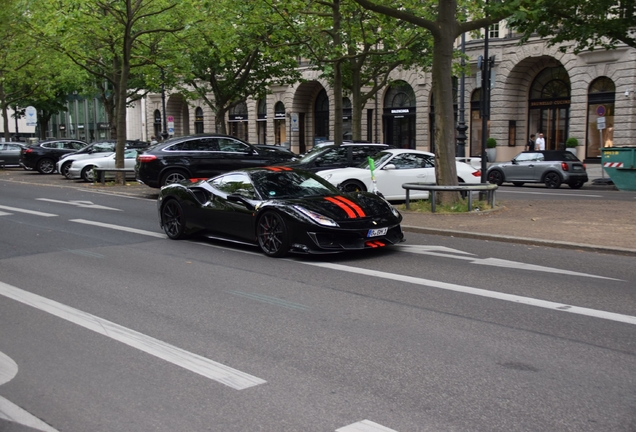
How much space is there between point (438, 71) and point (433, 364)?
11.4m

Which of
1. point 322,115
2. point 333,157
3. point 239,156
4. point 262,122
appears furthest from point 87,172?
point 262,122

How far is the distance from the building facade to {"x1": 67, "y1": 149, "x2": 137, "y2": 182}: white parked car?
43.7 feet

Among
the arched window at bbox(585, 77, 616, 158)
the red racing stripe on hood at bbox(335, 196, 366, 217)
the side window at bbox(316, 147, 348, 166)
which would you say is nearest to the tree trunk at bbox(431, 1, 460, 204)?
the side window at bbox(316, 147, 348, 166)

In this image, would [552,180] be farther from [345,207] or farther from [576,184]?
[345,207]

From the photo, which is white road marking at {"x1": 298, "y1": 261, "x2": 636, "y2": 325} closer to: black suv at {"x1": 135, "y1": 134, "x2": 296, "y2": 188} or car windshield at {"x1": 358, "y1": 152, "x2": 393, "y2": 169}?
car windshield at {"x1": 358, "y1": 152, "x2": 393, "y2": 169}

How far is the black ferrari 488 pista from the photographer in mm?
9859

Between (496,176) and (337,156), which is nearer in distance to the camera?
(337,156)

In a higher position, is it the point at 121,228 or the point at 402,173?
the point at 402,173

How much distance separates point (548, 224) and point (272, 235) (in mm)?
5844

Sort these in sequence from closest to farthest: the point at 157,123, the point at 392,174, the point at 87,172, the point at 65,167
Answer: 1. the point at 392,174
2. the point at 87,172
3. the point at 65,167
4. the point at 157,123

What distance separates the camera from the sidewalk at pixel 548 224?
446 inches

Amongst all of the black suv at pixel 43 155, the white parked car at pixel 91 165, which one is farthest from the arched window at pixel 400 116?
the white parked car at pixel 91 165

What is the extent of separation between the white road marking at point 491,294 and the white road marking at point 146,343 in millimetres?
3444

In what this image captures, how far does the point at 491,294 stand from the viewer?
7828 mm
